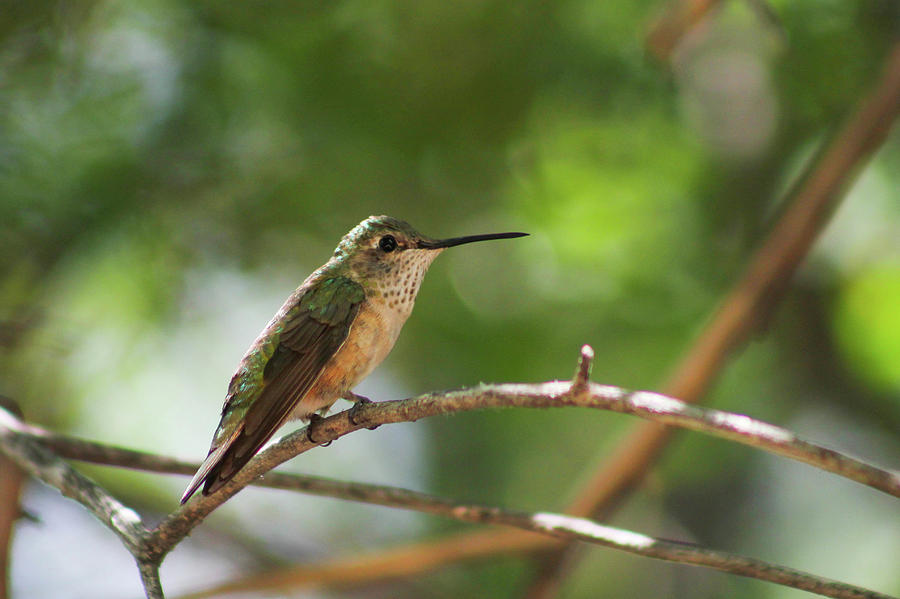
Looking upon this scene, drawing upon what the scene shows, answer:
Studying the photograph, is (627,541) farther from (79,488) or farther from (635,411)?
(79,488)

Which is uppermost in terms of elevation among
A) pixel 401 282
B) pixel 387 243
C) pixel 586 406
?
pixel 387 243

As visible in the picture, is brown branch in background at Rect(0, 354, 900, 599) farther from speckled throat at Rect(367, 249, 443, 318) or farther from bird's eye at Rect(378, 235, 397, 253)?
bird's eye at Rect(378, 235, 397, 253)

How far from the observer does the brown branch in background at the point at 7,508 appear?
3.21m

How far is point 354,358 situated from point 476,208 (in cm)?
337

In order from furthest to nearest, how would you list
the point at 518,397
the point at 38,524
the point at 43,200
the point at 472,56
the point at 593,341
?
the point at 593,341 < the point at 472,56 < the point at 43,200 < the point at 38,524 < the point at 518,397

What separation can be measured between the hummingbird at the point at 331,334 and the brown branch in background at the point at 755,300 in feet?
5.40

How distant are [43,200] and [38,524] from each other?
2.75 meters

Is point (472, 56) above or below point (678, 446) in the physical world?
above

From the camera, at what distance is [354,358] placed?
3260 millimetres

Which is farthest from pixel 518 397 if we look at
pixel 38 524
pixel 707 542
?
pixel 707 542

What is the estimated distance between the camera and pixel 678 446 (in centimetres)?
636

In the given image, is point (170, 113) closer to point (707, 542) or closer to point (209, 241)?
point (209, 241)

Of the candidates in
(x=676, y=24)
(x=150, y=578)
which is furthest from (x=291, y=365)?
(x=676, y=24)

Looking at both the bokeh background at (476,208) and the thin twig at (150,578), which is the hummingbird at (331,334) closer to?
the thin twig at (150,578)
